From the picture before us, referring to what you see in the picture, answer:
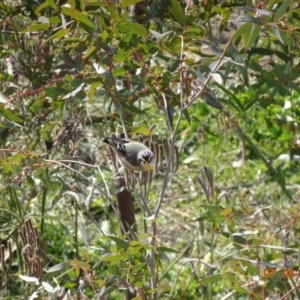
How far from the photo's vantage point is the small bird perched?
2299 mm

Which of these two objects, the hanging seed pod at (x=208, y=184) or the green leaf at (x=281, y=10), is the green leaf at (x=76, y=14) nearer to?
the green leaf at (x=281, y=10)

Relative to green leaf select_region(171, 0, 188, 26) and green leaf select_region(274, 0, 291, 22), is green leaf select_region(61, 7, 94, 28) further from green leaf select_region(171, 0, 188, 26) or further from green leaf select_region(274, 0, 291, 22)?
green leaf select_region(274, 0, 291, 22)

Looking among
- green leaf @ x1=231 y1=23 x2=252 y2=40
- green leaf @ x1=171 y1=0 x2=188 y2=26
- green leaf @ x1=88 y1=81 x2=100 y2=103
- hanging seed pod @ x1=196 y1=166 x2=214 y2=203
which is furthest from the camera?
hanging seed pod @ x1=196 y1=166 x2=214 y2=203

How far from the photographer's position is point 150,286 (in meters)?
2.37

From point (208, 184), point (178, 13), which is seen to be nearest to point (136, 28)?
point (178, 13)

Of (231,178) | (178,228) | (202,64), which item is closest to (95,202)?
(178,228)

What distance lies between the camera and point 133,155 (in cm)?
234

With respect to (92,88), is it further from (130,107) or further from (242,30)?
(242,30)

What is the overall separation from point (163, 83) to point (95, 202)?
7.81ft

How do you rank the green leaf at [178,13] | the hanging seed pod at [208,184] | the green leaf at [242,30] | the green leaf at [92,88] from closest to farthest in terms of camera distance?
the green leaf at [242,30] < the green leaf at [178,13] < the green leaf at [92,88] < the hanging seed pod at [208,184]

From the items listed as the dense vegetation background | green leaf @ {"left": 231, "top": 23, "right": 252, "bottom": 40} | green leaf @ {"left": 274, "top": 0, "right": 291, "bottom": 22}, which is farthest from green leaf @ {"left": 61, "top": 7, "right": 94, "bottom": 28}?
green leaf @ {"left": 274, "top": 0, "right": 291, "bottom": 22}

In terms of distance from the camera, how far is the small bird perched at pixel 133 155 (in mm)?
2299

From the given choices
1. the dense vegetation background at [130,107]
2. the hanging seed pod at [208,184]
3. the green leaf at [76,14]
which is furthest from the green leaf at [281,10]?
the hanging seed pod at [208,184]

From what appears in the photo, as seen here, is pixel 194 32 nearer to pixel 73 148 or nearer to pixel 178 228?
pixel 73 148
